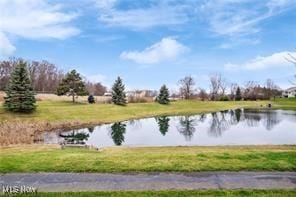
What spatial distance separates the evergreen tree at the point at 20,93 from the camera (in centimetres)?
3544

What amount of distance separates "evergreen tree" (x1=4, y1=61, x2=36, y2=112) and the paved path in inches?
1108

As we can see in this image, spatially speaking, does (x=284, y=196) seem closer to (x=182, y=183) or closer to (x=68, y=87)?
(x=182, y=183)

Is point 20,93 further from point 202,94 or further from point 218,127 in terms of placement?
point 202,94

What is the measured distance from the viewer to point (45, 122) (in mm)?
33125

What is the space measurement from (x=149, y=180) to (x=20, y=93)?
30.3 metres

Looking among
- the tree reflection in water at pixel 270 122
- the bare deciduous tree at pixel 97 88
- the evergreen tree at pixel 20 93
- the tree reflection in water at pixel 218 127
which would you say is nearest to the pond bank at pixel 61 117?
the evergreen tree at pixel 20 93

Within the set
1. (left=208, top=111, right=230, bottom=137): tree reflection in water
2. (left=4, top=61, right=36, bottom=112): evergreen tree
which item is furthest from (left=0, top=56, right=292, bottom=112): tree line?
(left=208, top=111, right=230, bottom=137): tree reflection in water

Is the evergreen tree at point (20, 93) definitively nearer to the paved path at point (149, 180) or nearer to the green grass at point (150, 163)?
the green grass at point (150, 163)

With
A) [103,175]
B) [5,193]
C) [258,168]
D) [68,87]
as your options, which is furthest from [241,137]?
[68,87]

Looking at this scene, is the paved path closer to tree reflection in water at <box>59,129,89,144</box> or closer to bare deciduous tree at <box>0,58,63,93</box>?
tree reflection in water at <box>59,129,89,144</box>

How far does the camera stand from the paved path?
7.80 metres

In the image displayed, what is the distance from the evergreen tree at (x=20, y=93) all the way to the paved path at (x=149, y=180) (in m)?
28.1

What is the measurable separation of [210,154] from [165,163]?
196cm

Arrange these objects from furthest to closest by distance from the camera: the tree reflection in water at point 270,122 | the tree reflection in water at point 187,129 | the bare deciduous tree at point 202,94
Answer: the bare deciduous tree at point 202,94
the tree reflection in water at point 270,122
the tree reflection in water at point 187,129
